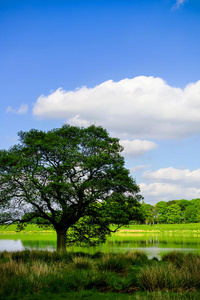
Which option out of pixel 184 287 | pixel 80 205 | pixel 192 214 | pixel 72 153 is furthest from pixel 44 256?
pixel 192 214

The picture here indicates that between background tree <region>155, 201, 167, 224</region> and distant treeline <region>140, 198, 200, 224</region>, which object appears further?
background tree <region>155, 201, 167, 224</region>

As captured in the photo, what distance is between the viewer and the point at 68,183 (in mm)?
23859

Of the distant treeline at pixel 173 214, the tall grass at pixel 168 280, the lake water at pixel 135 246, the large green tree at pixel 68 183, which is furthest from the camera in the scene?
the distant treeline at pixel 173 214

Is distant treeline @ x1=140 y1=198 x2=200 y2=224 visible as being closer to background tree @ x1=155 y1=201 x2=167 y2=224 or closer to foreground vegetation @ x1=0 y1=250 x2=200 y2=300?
background tree @ x1=155 y1=201 x2=167 y2=224

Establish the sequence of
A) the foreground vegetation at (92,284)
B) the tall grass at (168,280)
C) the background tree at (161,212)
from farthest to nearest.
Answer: the background tree at (161,212)
the tall grass at (168,280)
the foreground vegetation at (92,284)

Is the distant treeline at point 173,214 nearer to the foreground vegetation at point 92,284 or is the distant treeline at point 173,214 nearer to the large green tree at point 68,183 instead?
the large green tree at point 68,183

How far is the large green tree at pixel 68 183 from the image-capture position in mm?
24641

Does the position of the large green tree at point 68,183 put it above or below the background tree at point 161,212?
above

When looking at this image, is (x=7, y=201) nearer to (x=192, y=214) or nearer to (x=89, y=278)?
(x=89, y=278)

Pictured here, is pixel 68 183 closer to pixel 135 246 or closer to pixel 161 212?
pixel 135 246

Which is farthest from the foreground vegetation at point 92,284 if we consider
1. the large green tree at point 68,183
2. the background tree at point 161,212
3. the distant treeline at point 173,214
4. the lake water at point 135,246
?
the background tree at point 161,212

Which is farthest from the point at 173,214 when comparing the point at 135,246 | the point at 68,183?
the point at 68,183

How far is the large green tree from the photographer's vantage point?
2464cm

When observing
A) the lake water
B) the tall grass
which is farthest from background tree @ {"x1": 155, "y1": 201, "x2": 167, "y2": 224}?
the tall grass
